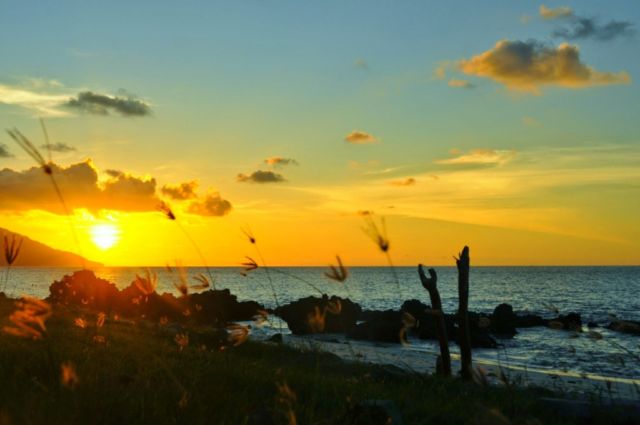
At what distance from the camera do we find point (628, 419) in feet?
30.3

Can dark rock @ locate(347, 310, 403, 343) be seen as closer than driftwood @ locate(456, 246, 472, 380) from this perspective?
No

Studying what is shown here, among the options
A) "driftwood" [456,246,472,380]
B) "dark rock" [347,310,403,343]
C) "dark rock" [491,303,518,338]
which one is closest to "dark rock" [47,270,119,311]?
"dark rock" [347,310,403,343]

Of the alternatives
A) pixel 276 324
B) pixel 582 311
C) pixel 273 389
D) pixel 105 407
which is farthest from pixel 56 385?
pixel 582 311

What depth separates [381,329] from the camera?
4553 centimetres

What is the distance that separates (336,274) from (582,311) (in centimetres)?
7855

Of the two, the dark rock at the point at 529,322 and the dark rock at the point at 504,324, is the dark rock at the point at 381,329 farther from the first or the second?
the dark rock at the point at 529,322

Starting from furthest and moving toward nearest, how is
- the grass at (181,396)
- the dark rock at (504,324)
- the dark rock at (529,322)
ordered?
the dark rock at (529,322) < the dark rock at (504,324) < the grass at (181,396)

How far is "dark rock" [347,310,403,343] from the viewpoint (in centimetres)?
4503

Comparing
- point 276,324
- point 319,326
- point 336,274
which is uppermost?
point 336,274

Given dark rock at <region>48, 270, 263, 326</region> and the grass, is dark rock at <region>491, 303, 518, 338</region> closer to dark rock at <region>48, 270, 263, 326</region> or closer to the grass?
dark rock at <region>48, 270, 263, 326</region>

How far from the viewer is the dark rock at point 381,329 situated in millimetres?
45031

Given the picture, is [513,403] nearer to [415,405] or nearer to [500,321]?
[415,405]

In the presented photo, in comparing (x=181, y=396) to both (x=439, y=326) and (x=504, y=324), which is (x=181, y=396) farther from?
(x=504, y=324)

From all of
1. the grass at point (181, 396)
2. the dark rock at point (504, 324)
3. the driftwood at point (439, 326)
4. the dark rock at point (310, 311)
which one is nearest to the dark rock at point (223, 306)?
the dark rock at point (310, 311)
